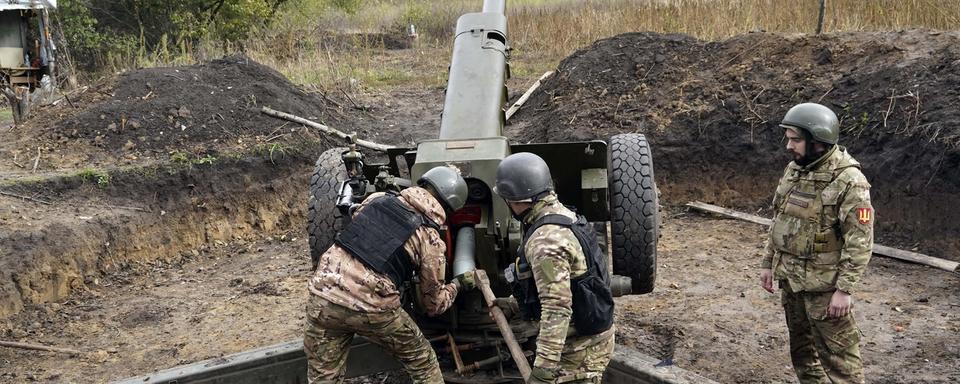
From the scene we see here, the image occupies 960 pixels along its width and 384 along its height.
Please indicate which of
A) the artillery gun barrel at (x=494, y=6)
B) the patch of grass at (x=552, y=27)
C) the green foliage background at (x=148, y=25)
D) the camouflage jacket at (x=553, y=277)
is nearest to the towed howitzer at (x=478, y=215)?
the artillery gun barrel at (x=494, y=6)

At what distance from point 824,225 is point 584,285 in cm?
129

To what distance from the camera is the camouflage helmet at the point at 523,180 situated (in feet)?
11.3

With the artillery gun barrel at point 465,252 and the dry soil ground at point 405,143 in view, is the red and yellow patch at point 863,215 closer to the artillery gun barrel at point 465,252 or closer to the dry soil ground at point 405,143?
the dry soil ground at point 405,143

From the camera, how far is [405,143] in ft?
32.4

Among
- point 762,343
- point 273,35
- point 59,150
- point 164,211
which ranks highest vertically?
point 273,35

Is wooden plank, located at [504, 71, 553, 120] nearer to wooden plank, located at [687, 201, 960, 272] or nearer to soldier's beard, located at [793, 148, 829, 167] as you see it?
wooden plank, located at [687, 201, 960, 272]

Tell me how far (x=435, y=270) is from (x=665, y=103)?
6027mm

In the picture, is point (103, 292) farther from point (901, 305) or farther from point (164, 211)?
point (901, 305)

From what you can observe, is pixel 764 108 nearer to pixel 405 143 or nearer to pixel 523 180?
pixel 405 143

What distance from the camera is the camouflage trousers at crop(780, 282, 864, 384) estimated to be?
382 cm

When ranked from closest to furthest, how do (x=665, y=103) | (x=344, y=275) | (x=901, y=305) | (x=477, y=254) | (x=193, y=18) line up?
(x=344, y=275) → (x=477, y=254) → (x=901, y=305) → (x=665, y=103) → (x=193, y=18)

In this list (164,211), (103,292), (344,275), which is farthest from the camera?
(164,211)

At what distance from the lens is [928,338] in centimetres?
519

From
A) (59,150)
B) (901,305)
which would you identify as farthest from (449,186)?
(59,150)
